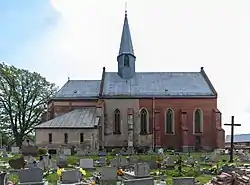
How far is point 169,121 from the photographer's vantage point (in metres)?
46.7

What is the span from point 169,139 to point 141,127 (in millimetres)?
3282

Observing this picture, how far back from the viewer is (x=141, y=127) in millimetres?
46375

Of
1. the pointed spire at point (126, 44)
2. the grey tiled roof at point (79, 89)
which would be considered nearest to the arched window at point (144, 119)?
the grey tiled roof at point (79, 89)

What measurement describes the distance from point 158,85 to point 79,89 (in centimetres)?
900

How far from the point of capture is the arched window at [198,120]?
4662cm

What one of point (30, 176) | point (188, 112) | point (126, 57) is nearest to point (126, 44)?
point (126, 57)

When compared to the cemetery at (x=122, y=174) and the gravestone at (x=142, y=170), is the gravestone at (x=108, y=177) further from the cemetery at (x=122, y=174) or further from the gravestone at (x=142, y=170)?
the gravestone at (x=142, y=170)

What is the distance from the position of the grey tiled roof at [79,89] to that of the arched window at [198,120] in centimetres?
1114

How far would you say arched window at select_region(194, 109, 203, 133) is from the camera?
46.6 meters

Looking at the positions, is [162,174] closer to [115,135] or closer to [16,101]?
[115,135]

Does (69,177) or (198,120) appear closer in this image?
(69,177)

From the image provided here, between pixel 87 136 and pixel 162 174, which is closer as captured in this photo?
pixel 162 174

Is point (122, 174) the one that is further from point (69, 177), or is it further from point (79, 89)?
point (79, 89)

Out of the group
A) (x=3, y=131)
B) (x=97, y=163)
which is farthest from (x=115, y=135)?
(x=97, y=163)
